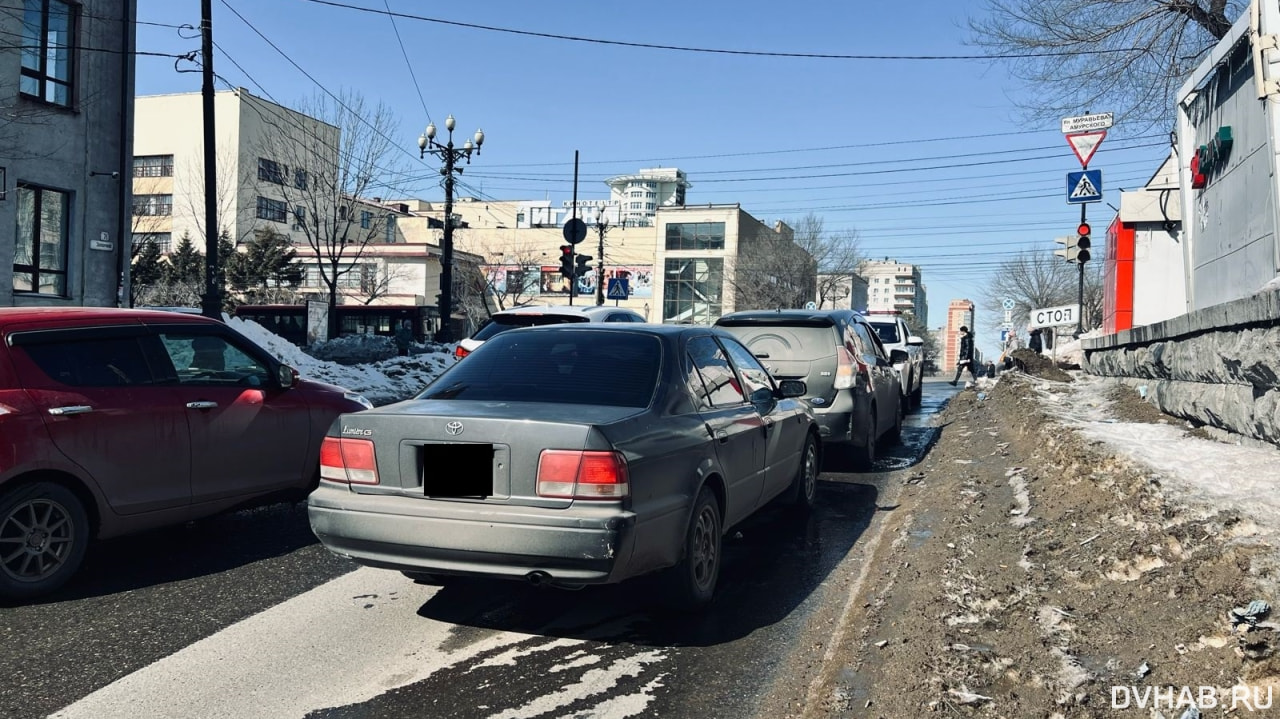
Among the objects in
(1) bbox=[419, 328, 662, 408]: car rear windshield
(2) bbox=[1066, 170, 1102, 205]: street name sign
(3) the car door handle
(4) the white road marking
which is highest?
A: (2) bbox=[1066, 170, 1102, 205]: street name sign

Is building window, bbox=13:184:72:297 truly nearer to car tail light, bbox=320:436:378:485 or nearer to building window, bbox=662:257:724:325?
car tail light, bbox=320:436:378:485

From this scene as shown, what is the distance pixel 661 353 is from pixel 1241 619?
283cm

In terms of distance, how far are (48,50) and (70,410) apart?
722 inches

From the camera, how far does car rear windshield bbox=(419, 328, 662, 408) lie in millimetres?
4695

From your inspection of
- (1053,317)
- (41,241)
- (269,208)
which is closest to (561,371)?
(1053,317)

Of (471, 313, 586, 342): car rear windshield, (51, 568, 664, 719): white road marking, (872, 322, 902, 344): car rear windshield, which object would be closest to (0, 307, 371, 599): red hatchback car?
(51, 568, 664, 719): white road marking

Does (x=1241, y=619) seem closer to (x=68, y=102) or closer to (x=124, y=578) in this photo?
(x=124, y=578)

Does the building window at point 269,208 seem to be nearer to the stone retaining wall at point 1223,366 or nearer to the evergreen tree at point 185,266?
the evergreen tree at point 185,266

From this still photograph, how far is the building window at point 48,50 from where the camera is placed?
1882cm

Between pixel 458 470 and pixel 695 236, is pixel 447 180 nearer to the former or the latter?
pixel 458 470

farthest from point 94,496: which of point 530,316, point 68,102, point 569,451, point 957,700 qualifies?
point 68,102

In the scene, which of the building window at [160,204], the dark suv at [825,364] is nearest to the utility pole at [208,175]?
the dark suv at [825,364]

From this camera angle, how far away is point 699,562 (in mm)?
4719

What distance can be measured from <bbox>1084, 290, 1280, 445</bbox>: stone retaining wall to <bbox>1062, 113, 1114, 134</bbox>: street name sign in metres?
6.71
